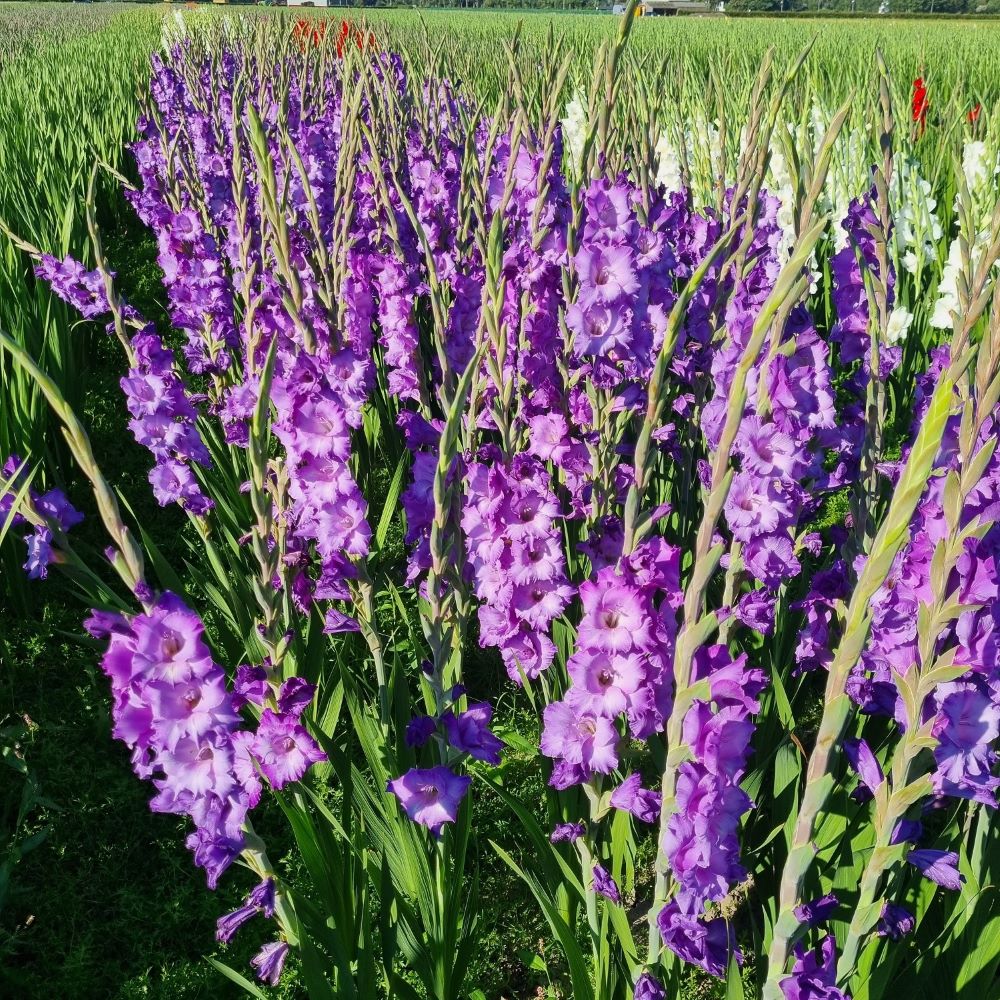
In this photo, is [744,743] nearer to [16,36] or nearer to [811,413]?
[811,413]

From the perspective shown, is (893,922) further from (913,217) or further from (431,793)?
(913,217)

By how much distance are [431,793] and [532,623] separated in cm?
33

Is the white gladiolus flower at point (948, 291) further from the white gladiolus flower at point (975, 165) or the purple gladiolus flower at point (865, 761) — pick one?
the purple gladiolus flower at point (865, 761)

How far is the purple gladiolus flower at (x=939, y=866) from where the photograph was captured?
1.19 metres

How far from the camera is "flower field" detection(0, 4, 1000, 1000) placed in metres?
1.04

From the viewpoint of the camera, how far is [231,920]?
1.28m

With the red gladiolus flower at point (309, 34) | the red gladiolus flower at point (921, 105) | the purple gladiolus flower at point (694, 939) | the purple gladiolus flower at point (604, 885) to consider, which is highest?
the red gladiolus flower at point (309, 34)

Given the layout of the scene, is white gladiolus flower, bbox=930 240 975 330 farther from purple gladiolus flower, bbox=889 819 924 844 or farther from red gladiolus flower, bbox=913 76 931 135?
red gladiolus flower, bbox=913 76 931 135

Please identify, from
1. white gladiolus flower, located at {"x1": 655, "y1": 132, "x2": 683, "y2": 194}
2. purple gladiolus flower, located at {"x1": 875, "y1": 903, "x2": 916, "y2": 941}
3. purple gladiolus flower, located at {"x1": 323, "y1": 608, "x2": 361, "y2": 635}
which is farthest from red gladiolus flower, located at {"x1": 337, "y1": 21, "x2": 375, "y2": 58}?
purple gladiolus flower, located at {"x1": 875, "y1": 903, "x2": 916, "y2": 941}

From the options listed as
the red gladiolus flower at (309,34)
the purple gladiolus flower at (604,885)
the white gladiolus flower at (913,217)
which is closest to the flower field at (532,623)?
the purple gladiolus flower at (604,885)

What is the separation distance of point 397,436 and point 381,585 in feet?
1.99

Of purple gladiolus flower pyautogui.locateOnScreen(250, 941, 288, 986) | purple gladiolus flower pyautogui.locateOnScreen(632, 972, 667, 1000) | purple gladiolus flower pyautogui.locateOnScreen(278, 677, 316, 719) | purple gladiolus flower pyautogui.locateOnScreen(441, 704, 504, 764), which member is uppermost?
purple gladiolus flower pyautogui.locateOnScreen(278, 677, 316, 719)

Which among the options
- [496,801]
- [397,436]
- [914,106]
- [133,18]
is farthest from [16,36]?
[496,801]

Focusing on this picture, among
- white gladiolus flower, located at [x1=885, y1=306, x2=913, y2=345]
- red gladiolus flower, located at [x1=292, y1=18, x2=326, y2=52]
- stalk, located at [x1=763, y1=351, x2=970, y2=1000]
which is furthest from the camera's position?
red gladiolus flower, located at [x1=292, y1=18, x2=326, y2=52]
